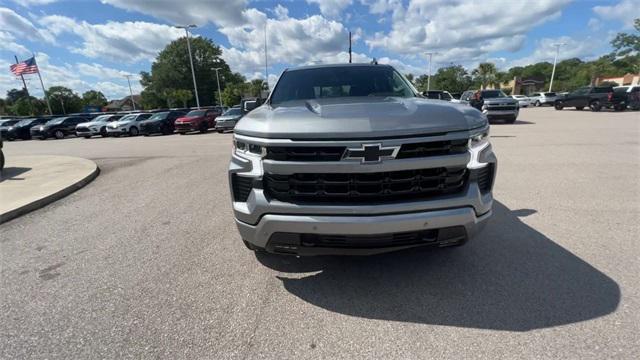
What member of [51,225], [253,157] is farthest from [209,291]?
[51,225]

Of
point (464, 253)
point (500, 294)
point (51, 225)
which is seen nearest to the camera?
point (500, 294)

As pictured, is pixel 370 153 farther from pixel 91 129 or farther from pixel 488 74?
pixel 488 74

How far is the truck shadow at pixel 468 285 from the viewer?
2.32 meters

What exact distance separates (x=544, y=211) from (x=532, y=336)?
2.83 meters

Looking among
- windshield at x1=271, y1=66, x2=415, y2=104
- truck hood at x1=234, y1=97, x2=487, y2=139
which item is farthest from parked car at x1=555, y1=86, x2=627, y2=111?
truck hood at x1=234, y1=97, x2=487, y2=139

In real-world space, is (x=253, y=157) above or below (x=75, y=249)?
above

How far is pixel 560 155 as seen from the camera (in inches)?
317

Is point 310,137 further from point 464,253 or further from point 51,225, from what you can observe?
point 51,225

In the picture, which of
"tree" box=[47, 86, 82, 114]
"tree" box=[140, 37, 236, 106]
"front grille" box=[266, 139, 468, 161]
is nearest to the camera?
"front grille" box=[266, 139, 468, 161]

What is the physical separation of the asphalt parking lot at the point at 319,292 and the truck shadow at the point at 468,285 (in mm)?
14

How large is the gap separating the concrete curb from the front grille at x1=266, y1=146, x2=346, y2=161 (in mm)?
5105

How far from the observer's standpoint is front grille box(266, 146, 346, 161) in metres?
2.20

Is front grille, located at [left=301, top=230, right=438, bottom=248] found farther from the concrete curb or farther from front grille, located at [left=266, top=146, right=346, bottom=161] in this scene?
the concrete curb

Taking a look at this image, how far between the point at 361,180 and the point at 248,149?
898 millimetres
